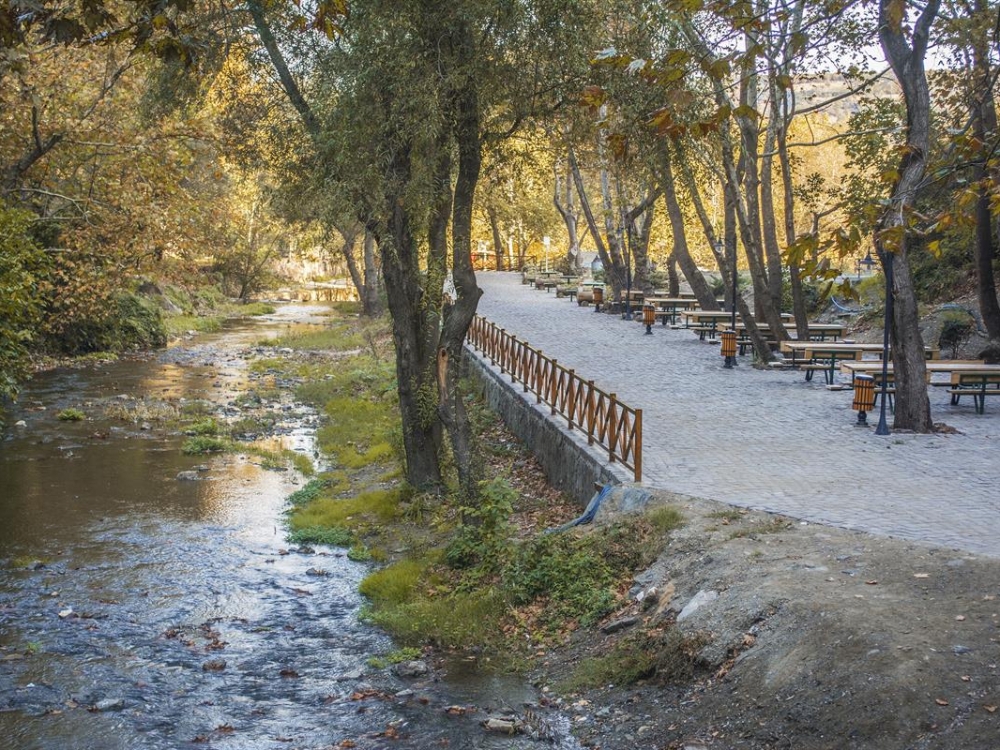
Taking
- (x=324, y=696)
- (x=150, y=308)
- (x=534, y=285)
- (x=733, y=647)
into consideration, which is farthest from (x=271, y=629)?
(x=534, y=285)

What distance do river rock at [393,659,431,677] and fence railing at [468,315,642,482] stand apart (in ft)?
11.1

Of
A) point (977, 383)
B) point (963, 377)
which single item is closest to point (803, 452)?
point (963, 377)

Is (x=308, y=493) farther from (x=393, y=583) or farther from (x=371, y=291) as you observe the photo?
(x=371, y=291)

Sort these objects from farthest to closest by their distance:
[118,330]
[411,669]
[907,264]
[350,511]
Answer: [118,330] < [350,511] < [907,264] < [411,669]

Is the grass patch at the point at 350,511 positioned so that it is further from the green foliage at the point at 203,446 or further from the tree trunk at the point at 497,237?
the tree trunk at the point at 497,237

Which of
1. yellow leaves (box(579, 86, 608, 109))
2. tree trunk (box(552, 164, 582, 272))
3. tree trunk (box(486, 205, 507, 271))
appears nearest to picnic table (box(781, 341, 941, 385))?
yellow leaves (box(579, 86, 608, 109))

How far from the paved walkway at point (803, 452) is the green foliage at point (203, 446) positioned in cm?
713

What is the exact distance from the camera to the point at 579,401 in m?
14.3

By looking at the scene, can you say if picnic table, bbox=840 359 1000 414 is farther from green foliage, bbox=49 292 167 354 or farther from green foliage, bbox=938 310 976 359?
green foliage, bbox=49 292 167 354

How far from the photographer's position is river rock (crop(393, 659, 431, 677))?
934 centimetres

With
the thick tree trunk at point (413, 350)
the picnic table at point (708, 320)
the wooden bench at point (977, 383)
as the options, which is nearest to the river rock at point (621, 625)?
the thick tree trunk at point (413, 350)

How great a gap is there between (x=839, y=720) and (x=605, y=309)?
2813 centimetres

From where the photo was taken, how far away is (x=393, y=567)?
12539 millimetres

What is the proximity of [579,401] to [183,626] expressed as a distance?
6113 mm
